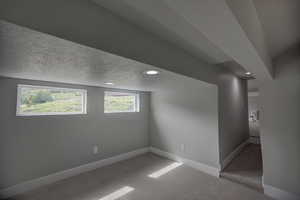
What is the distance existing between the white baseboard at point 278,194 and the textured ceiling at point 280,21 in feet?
6.55

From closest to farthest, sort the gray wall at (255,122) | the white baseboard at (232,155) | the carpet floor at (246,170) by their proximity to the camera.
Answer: the carpet floor at (246,170)
the white baseboard at (232,155)
the gray wall at (255,122)

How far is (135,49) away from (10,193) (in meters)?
2.79

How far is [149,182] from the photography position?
2.56m

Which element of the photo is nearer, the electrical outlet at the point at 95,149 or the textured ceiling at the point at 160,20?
the textured ceiling at the point at 160,20

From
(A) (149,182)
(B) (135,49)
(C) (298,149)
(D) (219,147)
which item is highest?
(B) (135,49)

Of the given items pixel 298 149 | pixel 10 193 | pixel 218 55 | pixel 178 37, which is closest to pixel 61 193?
pixel 10 193

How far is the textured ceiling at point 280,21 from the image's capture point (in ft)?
3.38

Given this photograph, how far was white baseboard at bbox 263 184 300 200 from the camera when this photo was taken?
203 centimetres

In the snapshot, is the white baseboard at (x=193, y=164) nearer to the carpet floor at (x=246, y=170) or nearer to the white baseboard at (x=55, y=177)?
the carpet floor at (x=246, y=170)

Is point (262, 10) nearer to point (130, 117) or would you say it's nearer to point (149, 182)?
point (149, 182)

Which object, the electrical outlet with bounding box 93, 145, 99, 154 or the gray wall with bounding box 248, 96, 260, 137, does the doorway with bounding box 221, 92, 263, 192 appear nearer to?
the gray wall with bounding box 248, 96, 260, 137

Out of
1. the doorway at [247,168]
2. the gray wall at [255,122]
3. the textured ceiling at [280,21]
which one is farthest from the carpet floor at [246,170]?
the textured ceiling at [280,21]

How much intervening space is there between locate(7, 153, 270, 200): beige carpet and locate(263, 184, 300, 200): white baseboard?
12 cm

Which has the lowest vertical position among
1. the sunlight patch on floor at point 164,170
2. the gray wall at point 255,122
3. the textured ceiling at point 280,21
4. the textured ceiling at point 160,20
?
the sunlight patch on floor at point 164,170
